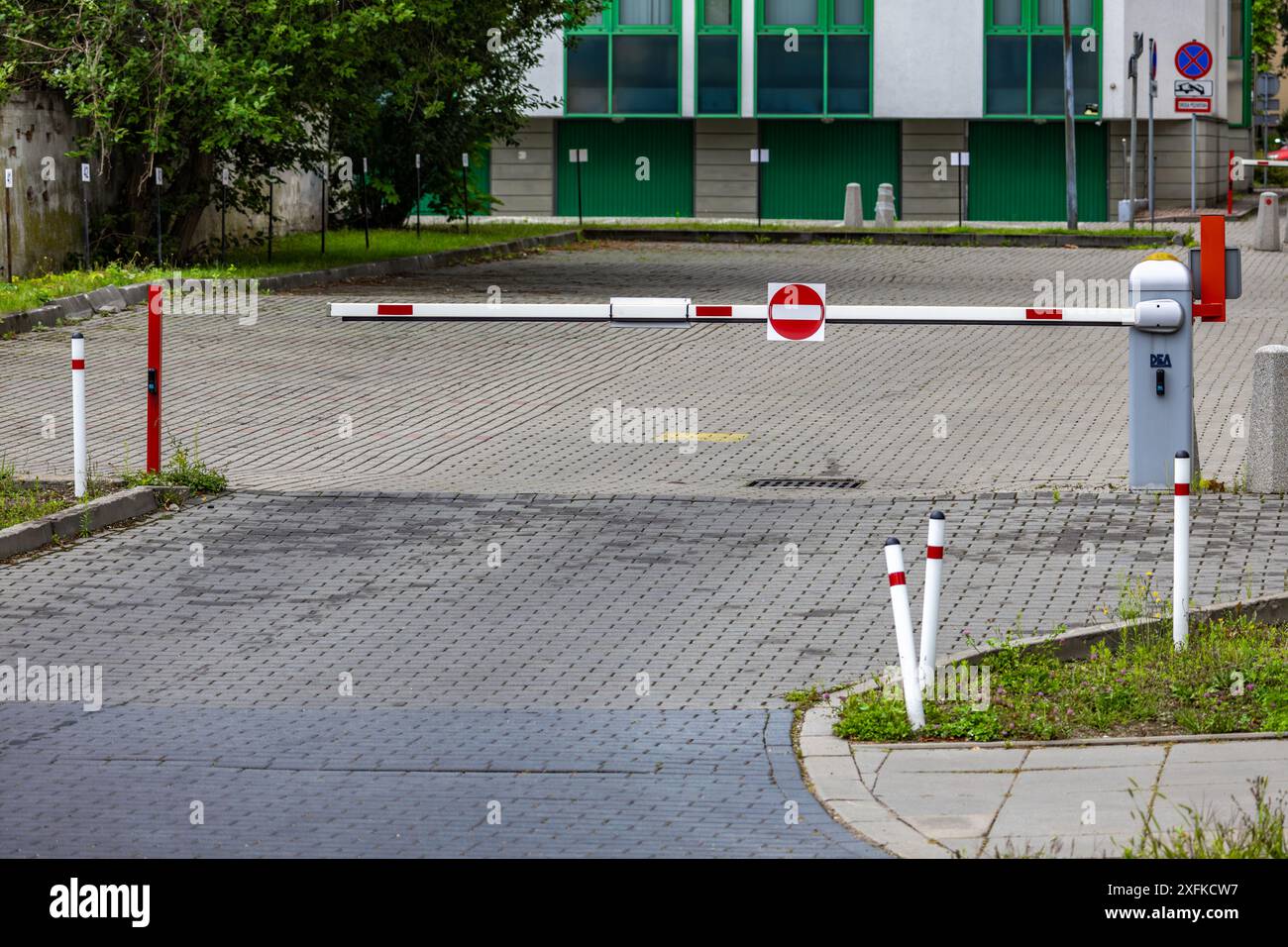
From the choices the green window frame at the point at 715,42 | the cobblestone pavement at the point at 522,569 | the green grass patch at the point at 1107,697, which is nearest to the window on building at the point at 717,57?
the green window frame at the point at 715,42

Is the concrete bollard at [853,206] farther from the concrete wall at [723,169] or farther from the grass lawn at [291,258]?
the concrete wall at [723,169]

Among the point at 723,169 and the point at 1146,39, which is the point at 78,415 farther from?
the point at 1146,39

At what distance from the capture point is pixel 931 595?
330 inches

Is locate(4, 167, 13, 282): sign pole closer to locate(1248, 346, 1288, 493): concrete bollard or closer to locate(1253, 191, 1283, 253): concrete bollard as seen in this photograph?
locate(1248, 346, 1288, 493): concrete bollard

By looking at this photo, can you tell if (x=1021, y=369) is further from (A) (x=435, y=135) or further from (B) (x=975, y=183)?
(B) (x=975, y=183)

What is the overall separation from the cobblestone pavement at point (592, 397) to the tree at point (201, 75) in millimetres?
2418

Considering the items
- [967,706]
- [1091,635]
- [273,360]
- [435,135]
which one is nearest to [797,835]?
[967,706]

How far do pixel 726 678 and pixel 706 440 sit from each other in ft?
22.8

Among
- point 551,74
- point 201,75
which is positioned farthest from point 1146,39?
point 201,75

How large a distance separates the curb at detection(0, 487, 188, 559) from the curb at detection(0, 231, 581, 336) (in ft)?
24.2

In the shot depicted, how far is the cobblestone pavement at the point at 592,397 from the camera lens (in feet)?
48.2

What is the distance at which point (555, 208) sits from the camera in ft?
176

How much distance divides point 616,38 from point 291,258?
964 inches

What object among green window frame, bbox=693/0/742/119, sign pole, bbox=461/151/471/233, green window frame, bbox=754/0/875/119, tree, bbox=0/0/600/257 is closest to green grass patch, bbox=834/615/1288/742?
tree, bbox=0/0/600/257
